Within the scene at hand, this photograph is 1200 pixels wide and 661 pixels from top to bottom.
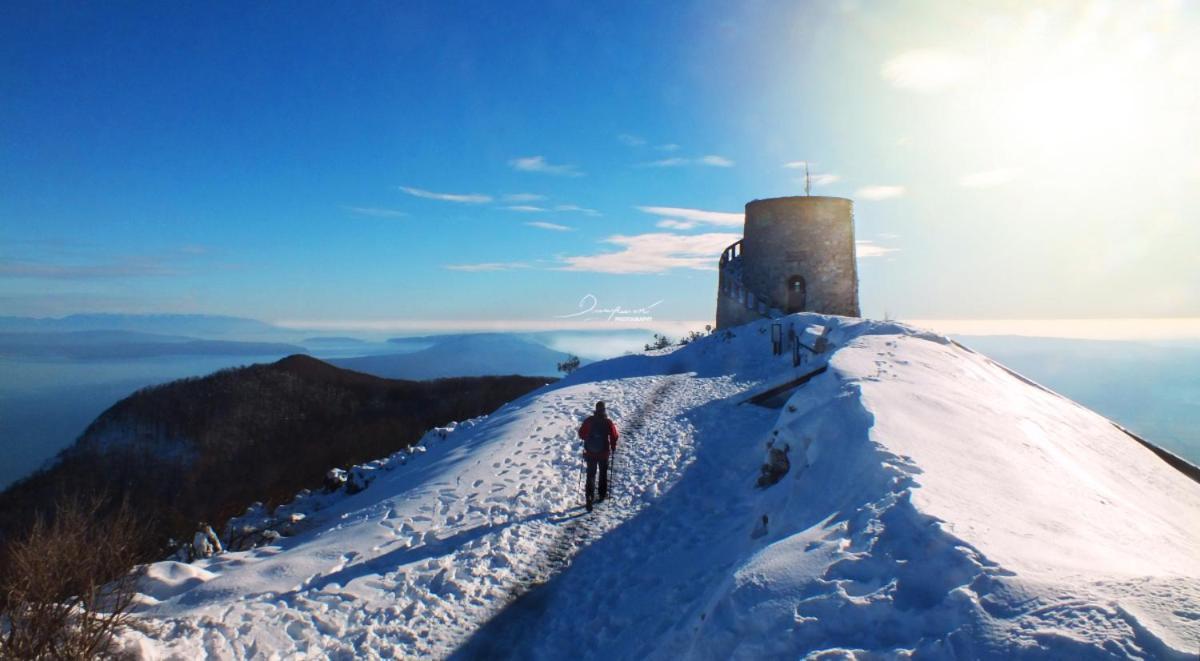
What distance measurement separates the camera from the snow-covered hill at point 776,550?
12.2 feet

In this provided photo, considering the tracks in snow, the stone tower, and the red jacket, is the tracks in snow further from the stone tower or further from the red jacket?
the stone tower

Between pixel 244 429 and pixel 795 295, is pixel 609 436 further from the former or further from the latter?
pixel 244 429

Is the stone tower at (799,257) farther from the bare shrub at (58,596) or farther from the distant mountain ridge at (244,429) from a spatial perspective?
the bare shrub at (58,596)

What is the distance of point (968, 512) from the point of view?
16.4ft

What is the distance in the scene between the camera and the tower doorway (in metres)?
29.5

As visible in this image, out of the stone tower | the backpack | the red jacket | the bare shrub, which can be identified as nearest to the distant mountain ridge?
the stone tower

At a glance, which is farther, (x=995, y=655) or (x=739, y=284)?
(x=739, y=284)

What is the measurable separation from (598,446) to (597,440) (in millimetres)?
101

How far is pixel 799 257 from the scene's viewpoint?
29016mm

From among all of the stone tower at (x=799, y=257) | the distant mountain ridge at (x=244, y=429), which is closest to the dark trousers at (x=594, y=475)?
the distant mountain ridge at (x=244, y=429)

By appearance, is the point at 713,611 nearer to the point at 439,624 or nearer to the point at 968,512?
the point at 968,512

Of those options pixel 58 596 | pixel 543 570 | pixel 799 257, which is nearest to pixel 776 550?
pixel 543 570

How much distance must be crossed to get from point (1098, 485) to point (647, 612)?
6336 mm

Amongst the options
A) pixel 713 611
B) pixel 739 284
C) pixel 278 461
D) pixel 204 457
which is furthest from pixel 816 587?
pixel 204 457
